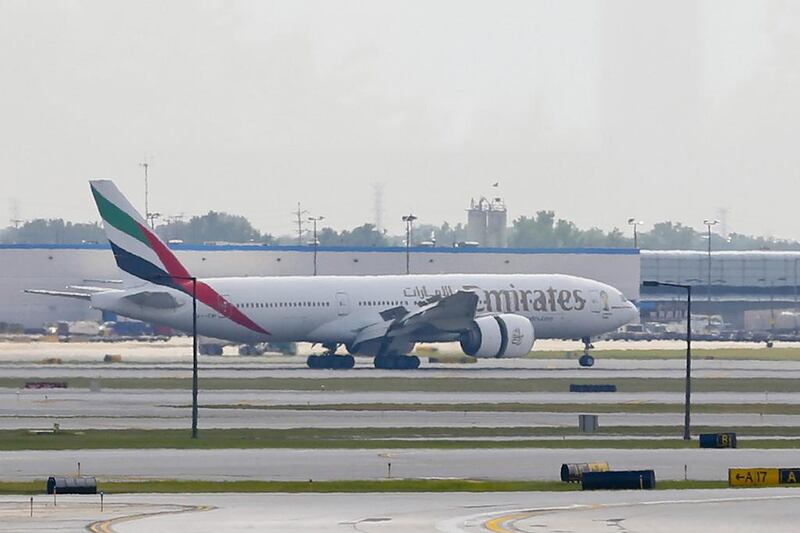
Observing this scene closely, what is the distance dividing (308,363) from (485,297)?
10.6 meters

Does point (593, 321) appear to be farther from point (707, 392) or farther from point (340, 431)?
point (340, 431)

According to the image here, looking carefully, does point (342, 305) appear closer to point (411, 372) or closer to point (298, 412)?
point (411, 372)

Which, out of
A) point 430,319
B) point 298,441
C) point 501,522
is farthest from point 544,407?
point 501,522

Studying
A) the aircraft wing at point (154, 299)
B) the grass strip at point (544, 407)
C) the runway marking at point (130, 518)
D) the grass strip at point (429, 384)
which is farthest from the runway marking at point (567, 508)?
the aircraft wing at point (154, 299)

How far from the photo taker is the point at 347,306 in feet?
335

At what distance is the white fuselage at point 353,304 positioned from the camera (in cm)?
9925

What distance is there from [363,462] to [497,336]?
51.0m

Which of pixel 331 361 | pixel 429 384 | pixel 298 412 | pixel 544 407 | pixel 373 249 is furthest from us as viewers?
pixel 373 249

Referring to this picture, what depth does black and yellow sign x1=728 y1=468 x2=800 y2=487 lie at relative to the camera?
143ft

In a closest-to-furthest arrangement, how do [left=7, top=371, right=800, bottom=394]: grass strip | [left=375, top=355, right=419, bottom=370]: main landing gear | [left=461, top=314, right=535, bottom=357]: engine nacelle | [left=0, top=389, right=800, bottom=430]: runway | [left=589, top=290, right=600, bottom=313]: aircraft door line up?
1. [left=0, top=389, right=800, bottom=430]: runway
2. [left=7, top=371, right=800, bottom=394]: grass strip
3. [left=461, top=314, right=535, bottom=357]: engine nacelle
4. [left=375, top=355, right=419, bottom=370]: main landing gear
5. [left=589, top=290, right=600, bottom=313]: aircraft door

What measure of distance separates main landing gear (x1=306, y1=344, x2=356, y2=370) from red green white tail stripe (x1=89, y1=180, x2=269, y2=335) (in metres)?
6.14

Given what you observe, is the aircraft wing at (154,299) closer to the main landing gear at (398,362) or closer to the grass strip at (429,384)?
the grass strip at (429,384)

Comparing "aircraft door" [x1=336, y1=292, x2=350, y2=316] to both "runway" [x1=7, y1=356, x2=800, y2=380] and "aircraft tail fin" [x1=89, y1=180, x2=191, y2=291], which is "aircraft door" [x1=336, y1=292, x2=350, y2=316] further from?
"aircraft tail fin" [x1=89, y1=180, x2=191, y2=291]

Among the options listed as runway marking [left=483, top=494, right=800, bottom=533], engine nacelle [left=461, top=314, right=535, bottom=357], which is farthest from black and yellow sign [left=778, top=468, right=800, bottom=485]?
engine nacelle [left=461, top=314, right=535, bottom=357]
